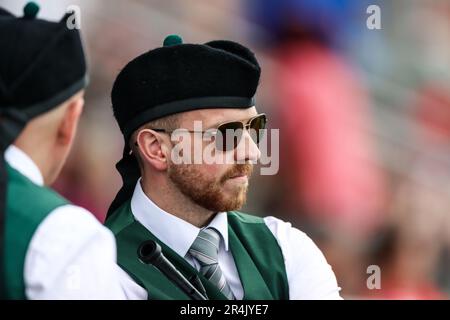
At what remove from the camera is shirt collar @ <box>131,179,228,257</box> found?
2.45m

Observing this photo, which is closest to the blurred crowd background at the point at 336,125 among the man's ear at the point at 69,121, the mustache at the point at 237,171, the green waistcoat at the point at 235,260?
the green waistcoat at the point at 235,260

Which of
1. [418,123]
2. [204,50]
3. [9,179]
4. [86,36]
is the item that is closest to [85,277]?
[9,179]

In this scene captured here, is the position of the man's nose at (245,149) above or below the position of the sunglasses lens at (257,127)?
below

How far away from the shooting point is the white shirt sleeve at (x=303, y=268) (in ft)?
8.15

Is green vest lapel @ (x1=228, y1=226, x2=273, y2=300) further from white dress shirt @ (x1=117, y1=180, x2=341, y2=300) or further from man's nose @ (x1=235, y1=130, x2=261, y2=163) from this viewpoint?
man's nose @ (x1=235, y1=130, x2=261, y2=163)

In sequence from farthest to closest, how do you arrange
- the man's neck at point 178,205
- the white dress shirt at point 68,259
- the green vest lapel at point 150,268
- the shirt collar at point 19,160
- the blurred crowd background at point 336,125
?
1. the blurred crowd background at point 336,125
2. the man's neck at point 178,205
3. the green vest lapel at point 150,268
4. the shirt collar at point 19,160
5. the white dress shirt at point 68,259

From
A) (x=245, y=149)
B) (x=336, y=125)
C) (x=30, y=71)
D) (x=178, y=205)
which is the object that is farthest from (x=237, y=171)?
(x=336, y=125)

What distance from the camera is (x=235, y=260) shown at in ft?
8.10

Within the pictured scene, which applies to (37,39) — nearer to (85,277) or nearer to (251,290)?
(85,277)

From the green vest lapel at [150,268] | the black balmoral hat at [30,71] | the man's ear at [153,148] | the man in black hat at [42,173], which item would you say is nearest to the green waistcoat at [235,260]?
the green vest lapel at [150,268]

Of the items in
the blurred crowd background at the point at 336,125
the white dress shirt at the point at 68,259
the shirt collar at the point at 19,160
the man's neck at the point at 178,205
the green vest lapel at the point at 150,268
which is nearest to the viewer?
the white dress shirt at the point at 68,259

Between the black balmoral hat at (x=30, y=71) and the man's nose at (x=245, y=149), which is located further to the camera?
the man's nose at (x=245, y=149)

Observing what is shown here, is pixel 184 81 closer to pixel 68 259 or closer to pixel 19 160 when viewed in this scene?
pixel 19 160

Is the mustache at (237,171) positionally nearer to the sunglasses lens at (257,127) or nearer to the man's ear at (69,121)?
the sunglasses lens at (257,127)
